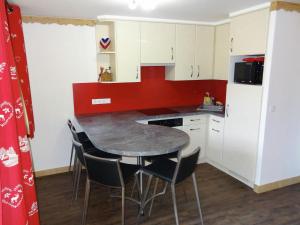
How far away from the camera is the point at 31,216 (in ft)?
4.99

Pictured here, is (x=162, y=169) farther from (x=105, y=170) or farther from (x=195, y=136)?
(x=195, y=136)

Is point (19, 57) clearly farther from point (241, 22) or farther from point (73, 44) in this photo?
point (241, 22)

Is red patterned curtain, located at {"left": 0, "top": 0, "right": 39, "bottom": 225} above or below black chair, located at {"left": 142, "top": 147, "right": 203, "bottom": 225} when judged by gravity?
above

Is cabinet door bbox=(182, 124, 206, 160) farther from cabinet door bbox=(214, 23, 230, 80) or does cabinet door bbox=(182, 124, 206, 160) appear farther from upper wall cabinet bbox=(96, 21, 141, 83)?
upper wall cabinet bbox=(96, 21, 141, 83)

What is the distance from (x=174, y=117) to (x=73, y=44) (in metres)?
1.82

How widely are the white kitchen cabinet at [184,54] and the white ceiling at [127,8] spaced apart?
311 mm

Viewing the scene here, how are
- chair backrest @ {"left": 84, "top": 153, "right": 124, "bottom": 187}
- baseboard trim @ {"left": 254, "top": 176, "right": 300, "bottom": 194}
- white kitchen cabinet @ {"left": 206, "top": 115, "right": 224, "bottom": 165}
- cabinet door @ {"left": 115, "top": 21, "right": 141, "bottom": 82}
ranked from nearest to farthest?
1. chair backrest @ {"left": 84, "top": 153, "right": 124, "bottom": 187}
2. baseboard trim @ {"left": 254, "top": 176, "right": 300, "bottom": 194}
3. cabinet door @ {"left": 115, "top": 21, "right": 141, "bottom": 82}
4. white kitchen cabinet @ {"left": 206, "top": 115, "right": 224, "bottom": 165}

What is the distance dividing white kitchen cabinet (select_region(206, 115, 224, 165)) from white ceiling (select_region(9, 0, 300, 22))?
1.52 m

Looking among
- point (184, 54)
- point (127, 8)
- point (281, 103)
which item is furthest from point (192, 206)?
point (127, 8)

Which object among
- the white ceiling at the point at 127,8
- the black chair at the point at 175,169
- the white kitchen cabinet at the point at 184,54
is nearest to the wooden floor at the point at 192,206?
the black chair at the point at 175,169

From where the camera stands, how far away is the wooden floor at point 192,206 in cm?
252

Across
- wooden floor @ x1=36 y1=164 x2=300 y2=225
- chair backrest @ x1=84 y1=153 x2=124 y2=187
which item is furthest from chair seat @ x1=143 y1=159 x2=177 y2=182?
wooden floor @ x1=36 y1=164 x2=300 y2=225

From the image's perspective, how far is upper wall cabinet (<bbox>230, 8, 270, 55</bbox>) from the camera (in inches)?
109

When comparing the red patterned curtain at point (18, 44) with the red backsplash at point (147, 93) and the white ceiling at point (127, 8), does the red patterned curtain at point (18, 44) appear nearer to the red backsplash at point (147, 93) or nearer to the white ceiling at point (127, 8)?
the white ceiling at point (127, 8)
